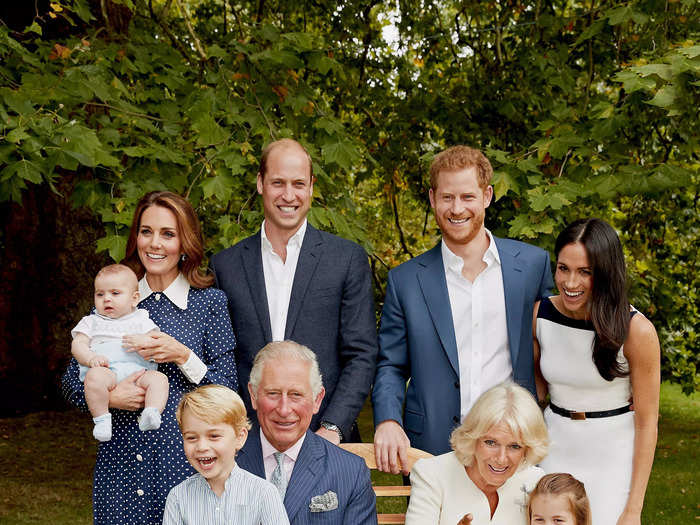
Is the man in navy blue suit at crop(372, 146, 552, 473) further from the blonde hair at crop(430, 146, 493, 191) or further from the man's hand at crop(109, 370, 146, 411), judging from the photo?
the man's hand at crop(109, 370, 146, 411)

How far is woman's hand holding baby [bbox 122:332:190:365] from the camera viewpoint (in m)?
2.97

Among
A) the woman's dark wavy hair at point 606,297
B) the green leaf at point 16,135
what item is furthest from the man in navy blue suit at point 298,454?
the green leaf at point 16,135

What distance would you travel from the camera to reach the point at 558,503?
2820 mm

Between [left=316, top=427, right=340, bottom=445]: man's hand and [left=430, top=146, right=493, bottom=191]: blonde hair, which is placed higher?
[left=430, top=146, right=493, bottom=191]: blonde hair

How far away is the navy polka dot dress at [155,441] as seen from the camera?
301cm

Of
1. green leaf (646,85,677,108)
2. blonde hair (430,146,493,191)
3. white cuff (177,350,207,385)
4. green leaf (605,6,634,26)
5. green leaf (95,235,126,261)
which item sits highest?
green leaf (605,6,634,26)

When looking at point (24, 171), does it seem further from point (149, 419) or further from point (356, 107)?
point (356, 107)

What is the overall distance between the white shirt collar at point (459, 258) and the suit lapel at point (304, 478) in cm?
104

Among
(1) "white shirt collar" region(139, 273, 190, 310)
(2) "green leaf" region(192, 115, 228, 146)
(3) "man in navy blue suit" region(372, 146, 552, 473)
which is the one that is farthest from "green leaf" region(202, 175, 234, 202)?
(3) "man in navy blue suit" region(372, 146, 552, 473)

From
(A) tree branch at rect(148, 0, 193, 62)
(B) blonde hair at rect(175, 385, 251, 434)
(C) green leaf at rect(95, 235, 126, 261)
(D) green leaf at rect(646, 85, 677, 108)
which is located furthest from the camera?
(A) tree branch at rect(148, 0, 193, 62)

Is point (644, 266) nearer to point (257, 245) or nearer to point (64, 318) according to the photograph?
point (257, 245)

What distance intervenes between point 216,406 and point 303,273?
3.09ft

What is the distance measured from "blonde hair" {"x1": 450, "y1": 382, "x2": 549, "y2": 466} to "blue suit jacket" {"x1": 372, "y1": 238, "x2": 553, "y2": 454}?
44cm

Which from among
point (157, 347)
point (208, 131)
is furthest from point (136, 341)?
point (208, 131)
